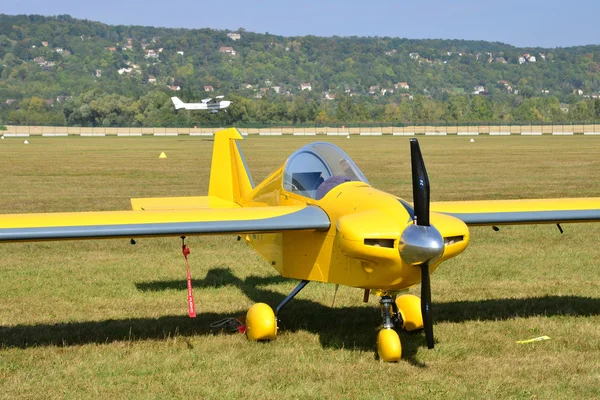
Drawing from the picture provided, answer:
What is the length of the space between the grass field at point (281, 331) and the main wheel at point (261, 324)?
0.12 metres

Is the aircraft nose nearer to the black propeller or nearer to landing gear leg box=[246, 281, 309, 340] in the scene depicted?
the black propeller

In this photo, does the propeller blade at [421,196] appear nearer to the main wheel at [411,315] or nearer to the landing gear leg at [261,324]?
the main wheel at [411,315]

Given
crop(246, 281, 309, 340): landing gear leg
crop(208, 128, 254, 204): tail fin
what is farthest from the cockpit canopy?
crop(208, 128, 254, 204): tail fin

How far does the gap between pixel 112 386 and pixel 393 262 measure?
281cm

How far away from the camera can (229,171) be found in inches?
518

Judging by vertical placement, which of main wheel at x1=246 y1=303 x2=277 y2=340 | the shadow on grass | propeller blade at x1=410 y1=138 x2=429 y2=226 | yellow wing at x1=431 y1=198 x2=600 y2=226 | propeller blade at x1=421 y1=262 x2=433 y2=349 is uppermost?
propeller blade at x1=410 y1=138 x2=429 y2=226

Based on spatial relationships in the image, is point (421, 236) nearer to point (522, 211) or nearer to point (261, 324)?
point (261, 324)

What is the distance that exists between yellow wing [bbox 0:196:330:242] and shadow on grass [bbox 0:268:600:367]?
1.38m

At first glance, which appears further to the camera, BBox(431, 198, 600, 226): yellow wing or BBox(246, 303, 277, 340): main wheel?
BBox(431, 198, 600, 226): yellow wing

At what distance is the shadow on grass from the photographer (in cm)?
929

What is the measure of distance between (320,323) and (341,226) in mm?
2277

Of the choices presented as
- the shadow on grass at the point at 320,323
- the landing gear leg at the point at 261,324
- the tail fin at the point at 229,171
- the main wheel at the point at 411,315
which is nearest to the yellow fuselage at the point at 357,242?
the landing gear leg at the point at 261,324

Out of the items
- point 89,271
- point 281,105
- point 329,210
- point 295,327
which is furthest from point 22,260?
point 281,105

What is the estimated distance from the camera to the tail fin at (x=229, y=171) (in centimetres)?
1272
